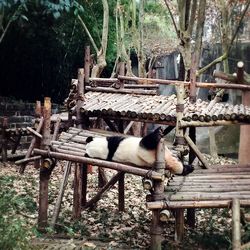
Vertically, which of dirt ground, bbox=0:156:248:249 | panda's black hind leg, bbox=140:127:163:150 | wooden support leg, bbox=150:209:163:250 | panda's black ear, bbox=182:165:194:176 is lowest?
dirt ground, bbox=0:156:248:249

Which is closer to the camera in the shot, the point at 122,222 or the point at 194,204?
the point at 194,204

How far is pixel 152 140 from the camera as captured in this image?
566 centimetres

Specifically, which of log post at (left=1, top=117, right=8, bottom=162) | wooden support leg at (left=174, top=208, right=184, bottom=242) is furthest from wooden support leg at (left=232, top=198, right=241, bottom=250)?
log post at (left=1, top=117, right=8, bottom=162)

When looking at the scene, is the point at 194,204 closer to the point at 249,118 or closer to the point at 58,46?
the point at 249,118

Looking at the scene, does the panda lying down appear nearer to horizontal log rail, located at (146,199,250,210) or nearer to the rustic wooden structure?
the rustic wooden structure

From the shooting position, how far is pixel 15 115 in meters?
15.0

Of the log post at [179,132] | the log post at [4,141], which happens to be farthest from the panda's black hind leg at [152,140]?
the log post at [4,141]

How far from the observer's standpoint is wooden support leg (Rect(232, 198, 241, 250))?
486 cm

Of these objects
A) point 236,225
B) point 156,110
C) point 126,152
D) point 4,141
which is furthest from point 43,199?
point 4,141

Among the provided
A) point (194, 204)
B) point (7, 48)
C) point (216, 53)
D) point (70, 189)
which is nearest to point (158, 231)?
point (194, 204)

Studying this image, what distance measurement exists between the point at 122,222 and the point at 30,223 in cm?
177

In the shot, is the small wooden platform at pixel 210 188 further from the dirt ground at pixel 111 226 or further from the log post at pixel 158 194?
the dirt ground at pixel 111 226

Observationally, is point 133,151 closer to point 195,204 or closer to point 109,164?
point 109,164

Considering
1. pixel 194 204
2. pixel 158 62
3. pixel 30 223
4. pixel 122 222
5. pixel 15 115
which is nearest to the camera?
pixel 194 204
